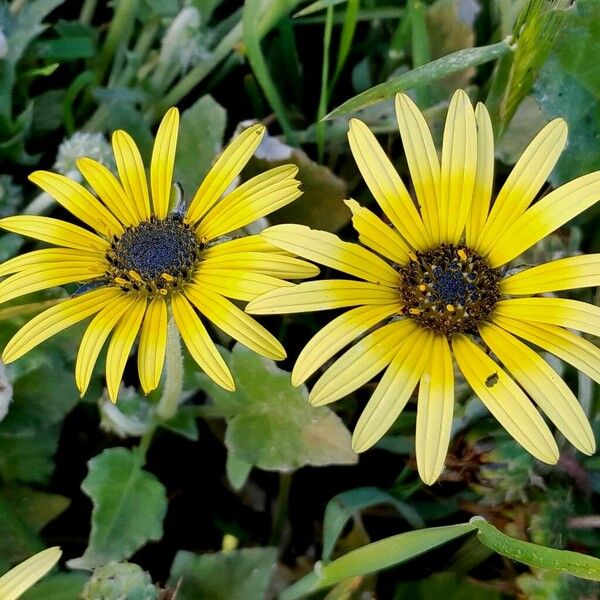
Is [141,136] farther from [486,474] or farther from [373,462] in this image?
[486,474]

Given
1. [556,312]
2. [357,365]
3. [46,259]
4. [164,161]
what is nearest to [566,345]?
[556,312]

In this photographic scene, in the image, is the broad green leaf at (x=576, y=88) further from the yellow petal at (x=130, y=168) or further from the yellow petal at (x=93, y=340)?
the yellow petal at (x=93, y=340)

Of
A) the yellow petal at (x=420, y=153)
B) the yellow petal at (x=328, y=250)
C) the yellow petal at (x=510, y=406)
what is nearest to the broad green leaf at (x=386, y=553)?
the yellow petal at (x=510, y=406)

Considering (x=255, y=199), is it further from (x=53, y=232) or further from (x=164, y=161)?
(x=53, y=232)

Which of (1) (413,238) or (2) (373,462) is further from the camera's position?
(2) (373,462)

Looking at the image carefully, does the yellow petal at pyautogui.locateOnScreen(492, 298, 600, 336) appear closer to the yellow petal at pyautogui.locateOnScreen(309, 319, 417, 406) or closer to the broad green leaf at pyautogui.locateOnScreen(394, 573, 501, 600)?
the yellow petal at pyautogui.locateOnScreen(309, 319, 417, 406)

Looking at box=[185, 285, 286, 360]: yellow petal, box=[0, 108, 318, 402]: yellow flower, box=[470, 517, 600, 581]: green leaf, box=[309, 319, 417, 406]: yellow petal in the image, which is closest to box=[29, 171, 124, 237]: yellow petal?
box=[0, 108, 318, 402]: yellow flower

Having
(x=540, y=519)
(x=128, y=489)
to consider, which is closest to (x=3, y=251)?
(x=128, y=489)
